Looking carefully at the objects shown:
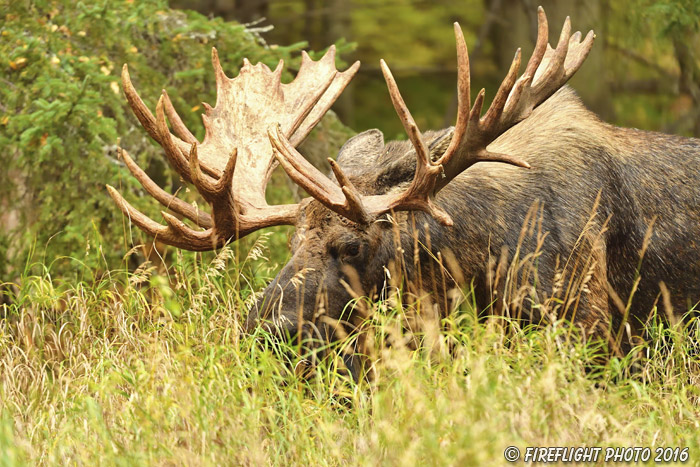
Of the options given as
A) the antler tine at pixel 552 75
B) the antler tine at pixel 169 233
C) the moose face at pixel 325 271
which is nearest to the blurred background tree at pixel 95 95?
the antler tine at pixel 169 233

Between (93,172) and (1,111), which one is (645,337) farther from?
(1,111)

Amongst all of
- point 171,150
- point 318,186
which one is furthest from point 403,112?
point 171,150

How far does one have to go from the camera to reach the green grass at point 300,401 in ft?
11.0

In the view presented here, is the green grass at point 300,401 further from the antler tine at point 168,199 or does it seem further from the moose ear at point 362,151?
the moose ear at point 362,151

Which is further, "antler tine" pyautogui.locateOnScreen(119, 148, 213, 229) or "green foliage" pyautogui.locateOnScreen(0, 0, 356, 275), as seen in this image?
"green foliage" pyautogui.locateOnScreen(0, 0, 356, 275)

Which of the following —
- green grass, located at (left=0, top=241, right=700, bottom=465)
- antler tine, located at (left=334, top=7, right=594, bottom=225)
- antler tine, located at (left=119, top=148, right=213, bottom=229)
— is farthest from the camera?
antler tine, located at (left=119, top=148, right=213, bottom=229)

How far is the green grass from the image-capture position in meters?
3.36

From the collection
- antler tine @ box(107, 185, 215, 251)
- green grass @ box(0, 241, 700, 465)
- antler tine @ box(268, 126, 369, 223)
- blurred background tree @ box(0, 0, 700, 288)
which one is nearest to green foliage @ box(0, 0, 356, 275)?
blurred background tree @ box(0, 0, 700, 288)

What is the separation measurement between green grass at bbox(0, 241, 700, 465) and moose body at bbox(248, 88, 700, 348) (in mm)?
274

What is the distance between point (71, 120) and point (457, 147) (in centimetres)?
273

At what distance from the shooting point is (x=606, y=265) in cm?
524

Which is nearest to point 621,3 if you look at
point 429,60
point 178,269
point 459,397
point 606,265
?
point 429,60

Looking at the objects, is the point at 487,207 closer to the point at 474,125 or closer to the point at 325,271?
the point at 474,125

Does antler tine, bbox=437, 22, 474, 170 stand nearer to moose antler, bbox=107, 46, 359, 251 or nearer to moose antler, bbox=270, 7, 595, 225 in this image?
moose antler, bbox=270, 7, 595, 225
